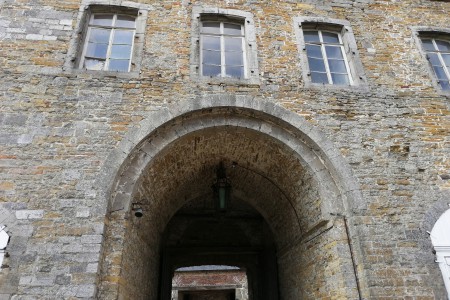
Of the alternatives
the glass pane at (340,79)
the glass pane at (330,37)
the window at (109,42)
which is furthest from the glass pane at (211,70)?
the glass pane at (330,37)

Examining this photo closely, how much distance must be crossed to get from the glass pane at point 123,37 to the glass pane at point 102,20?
→ 279mm

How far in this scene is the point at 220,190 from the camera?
19.4 ft

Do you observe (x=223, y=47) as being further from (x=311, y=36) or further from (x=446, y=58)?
(x=446, y=58)

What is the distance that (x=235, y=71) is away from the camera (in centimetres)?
613

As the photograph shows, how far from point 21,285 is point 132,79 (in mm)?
3270

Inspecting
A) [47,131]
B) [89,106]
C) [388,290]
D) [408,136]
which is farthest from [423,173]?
[47,131]

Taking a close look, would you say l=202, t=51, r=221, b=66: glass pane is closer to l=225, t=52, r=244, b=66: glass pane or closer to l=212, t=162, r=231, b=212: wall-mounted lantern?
l=225, t=52, r=244, b=66: glass pane

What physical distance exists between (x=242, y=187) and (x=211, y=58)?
2668 millimetres

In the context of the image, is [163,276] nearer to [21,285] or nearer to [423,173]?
[21,285]

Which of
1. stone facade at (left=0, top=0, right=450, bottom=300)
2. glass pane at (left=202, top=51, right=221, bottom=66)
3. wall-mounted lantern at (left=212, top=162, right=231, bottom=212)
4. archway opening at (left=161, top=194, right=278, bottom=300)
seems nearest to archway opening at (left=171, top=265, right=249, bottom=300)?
archway opening at (left=161, top=194, right=278, bottom=300)

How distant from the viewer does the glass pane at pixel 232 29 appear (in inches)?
260

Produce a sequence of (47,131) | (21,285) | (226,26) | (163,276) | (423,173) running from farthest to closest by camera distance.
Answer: (163,276)
(226,26)
(423,173)
(47,131)
(21,285)

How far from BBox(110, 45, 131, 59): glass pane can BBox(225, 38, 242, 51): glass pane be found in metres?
1.79

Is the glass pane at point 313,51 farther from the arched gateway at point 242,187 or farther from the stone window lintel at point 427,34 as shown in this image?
the stone window lintel at point 427,34
